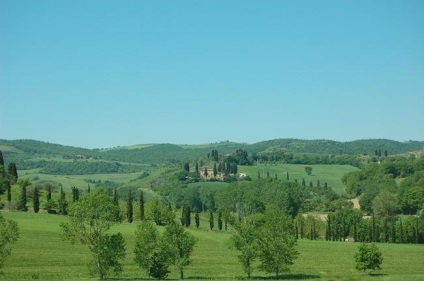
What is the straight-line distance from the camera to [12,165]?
163 m

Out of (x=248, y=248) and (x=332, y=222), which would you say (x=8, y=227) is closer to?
(x=248, y=248)

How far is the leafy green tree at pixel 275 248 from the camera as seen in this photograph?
214 feet

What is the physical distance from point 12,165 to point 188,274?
371 ft

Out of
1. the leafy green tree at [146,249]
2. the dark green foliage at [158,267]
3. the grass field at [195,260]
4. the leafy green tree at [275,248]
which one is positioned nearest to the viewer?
the dark green foliage at [158,267]

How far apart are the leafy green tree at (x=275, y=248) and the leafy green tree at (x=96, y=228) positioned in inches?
696

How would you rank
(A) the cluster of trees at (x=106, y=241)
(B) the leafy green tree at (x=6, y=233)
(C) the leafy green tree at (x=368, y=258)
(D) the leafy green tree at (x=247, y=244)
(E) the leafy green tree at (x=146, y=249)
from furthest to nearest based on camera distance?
(C) the leafy green tree at (x=368, y=258)
(D) the leafy green tree at (x=247, y=244)
(E) the leafy green tree at (x=146, y=249)
(A) the cluster of trees at (x=106, y=241)
(B) the leafy green tree at (x=6, y=233)

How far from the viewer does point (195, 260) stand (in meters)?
80.2

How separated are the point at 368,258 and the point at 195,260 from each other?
2467 centimetres

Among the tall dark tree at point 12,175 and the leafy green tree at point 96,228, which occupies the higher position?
the tall dark tree at point 12,175

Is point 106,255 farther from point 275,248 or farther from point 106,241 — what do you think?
point 275,248

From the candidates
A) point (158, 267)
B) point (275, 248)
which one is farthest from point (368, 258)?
point (158, 267)

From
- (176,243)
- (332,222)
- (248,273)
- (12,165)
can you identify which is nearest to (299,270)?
(248,273)

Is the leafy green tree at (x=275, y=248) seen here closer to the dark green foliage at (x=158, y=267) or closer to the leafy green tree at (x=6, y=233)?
the dark green foliage at (x=158, y=267)

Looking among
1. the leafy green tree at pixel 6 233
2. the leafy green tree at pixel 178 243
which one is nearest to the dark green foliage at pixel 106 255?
the leafy green tree at pixel 178 243
